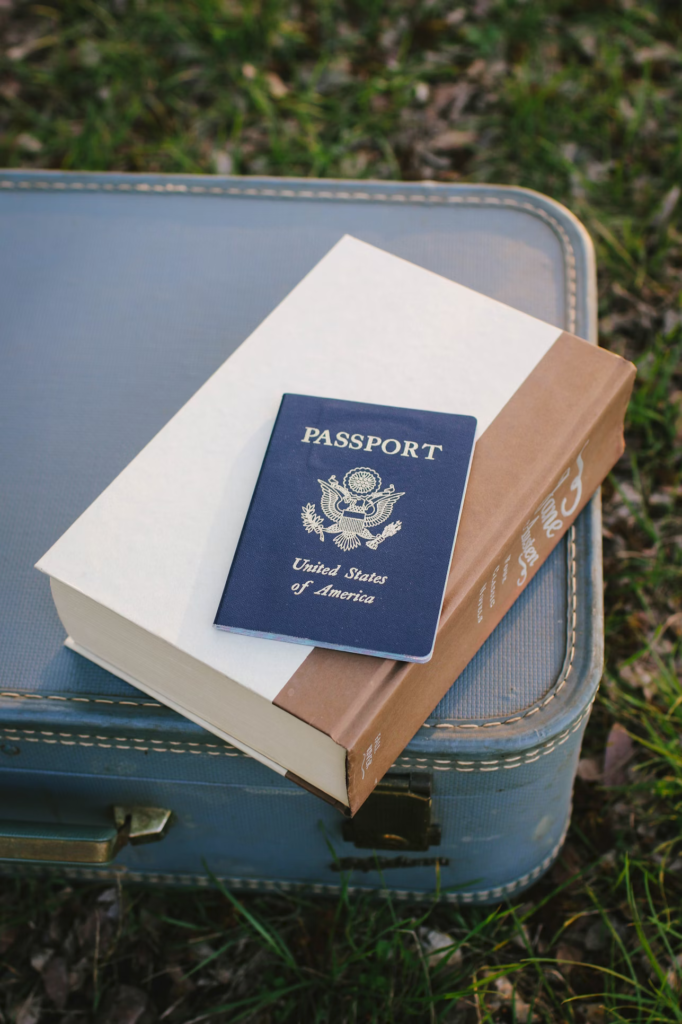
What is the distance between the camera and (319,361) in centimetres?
115

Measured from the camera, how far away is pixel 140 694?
1.08 m

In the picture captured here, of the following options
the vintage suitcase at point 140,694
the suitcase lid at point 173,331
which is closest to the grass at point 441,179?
the vintage suitcase at point 140,694

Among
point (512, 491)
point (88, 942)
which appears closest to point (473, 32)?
point (512, 491)

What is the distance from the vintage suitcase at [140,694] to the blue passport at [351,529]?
231 millimetres

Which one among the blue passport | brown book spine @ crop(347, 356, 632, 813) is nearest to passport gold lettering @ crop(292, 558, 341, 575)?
the blue passport

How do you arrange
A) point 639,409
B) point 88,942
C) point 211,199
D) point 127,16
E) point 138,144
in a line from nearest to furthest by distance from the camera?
1. point 88,942
2. point 211,199
3. point 639,409
4. point 138,144
5. point 127,16

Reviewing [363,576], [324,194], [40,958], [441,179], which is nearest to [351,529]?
[363,576]

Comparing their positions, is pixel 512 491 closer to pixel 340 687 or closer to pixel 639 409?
pixel 340 687

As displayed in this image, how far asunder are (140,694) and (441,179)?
1903 mm

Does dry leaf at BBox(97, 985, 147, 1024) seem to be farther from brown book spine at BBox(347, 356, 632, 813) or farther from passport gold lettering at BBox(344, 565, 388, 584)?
passport gold lettering at BBox(344, 565, 388, 584)

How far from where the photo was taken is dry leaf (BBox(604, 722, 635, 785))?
1.56m

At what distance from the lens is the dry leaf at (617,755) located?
1.56 meters

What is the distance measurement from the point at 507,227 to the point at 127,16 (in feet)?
6.40

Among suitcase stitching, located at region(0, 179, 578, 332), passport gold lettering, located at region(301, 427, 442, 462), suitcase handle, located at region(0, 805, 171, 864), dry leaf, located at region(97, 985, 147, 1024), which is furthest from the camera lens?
suitcase stitching, located at region(0, 179, 578, 332)
